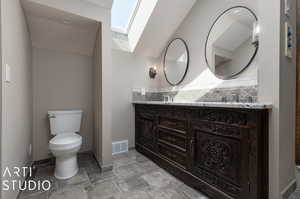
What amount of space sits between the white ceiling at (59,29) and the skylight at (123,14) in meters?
0.71

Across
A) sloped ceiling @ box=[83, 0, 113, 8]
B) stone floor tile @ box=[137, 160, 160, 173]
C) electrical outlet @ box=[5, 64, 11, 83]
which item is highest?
sloped ceiling @ box=[83, 0, 113, 8]

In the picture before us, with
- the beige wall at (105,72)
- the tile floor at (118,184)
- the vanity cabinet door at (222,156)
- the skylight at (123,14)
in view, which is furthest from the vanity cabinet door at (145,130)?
the skylight at (123,14)

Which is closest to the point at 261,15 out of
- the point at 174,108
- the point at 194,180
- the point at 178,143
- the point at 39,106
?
the point at 174,108

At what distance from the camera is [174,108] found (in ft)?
5.63

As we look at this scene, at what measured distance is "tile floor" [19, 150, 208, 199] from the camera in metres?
1.37

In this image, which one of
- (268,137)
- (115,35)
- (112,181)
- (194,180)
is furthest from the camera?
(115,35)

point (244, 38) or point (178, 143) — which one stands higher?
point (244, 38)

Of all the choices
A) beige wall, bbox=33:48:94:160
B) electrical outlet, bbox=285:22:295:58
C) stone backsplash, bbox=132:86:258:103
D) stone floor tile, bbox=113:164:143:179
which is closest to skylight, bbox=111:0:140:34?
beige wall, bbox=33:48:94:160

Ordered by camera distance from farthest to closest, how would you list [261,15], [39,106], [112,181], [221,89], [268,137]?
[39,106] → [221,89] → [112,181] → [261,15] → [268,137]

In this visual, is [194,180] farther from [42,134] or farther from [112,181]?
[42,134]

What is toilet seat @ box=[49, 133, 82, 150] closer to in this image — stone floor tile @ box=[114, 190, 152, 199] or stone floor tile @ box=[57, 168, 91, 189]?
stone floor tile @ box=[57, 168, 91, 189]

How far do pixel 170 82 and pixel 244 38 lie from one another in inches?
53.1

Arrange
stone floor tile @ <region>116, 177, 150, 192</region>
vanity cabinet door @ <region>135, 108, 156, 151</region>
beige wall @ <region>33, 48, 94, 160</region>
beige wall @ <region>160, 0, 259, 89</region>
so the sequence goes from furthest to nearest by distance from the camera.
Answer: vanity cabinet door @ <region>135, 108, 156, 151</region>, beige wall @ <region>33, 48, 94, 160</region>, beige wall @ <region>160, 0, 259, 89</region>, stone floor tile @ <region>116, 177, 150, 192</region>

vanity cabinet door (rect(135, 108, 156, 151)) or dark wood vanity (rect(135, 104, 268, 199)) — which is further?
vanity cabinet door (rect(135, 108, 156, 151))
